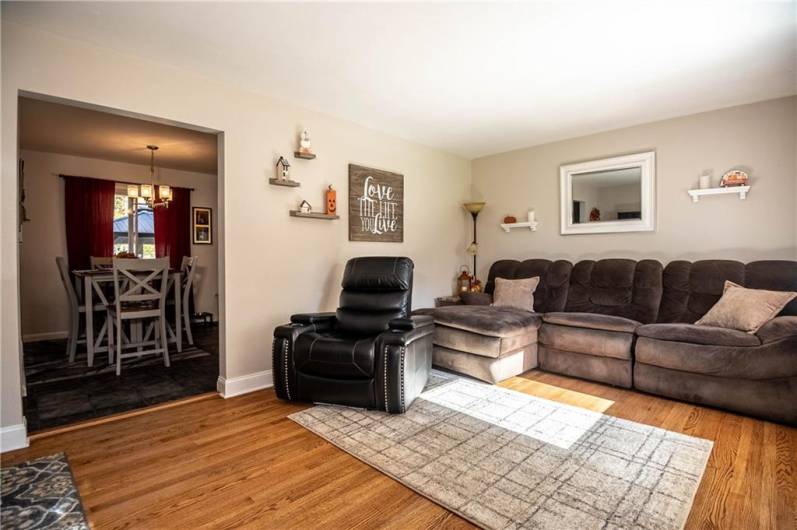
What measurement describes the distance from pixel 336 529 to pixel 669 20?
3.23m

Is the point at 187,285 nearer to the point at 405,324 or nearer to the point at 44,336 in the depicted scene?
→ the point at 44,336

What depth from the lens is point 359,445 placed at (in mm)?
2236

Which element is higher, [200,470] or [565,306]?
[565,306]

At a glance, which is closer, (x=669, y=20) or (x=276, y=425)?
(x=669, y=20)

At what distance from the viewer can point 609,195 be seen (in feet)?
14.1

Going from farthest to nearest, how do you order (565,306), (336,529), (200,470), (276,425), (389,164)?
(389,164) → (565,306) → (276,425) → (200,470) → (336,529)

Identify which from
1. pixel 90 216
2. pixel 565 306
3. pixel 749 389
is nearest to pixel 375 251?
pixel 565 306

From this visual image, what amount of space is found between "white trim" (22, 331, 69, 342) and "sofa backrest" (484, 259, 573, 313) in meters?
6.09

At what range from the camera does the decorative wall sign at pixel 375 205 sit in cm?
403

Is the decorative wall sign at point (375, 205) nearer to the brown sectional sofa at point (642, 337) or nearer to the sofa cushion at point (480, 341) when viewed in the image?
the brown sectional sofa at point (642, 337)

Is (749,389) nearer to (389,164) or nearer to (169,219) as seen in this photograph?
(389,164)

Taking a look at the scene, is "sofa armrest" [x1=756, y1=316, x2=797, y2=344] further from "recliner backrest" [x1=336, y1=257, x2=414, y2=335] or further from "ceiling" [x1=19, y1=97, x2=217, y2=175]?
"ceiling" [x1=19, y1=97, x2=217, y2=175]

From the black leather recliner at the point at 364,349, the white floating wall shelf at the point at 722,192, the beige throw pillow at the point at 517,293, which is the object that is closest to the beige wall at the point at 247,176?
the black leather recliner at the point at 364,349

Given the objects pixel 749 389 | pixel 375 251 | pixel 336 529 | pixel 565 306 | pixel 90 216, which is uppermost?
pixel 90 216
